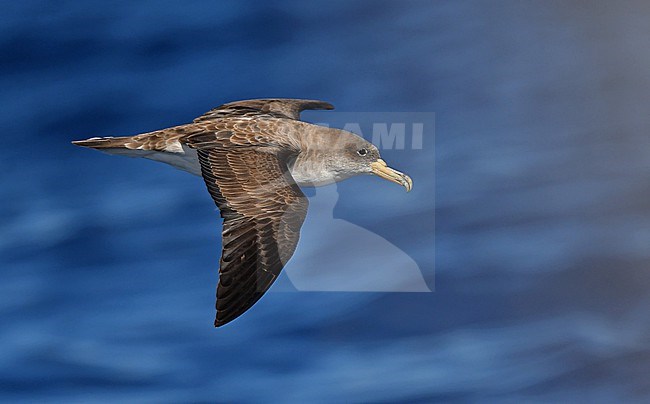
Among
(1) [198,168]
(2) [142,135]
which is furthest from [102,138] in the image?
(1) [198,168]

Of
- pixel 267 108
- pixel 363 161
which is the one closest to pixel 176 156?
pixel 267 108

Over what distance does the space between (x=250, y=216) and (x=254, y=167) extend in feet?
2.49

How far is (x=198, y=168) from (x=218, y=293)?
8.73 ft

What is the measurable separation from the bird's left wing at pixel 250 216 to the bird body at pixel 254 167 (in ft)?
0.03

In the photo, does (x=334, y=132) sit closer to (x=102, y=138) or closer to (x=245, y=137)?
(x=245, y=137)

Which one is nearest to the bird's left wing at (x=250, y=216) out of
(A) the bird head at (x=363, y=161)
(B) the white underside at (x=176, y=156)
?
(B) the white underside at (x=176, y=156)

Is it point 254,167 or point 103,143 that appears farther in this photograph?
point 103,143

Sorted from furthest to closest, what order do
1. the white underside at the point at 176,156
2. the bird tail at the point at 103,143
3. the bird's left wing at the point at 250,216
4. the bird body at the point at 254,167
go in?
the bird tail at the point at 103,143 → the white underside at the point at 176,156 → the bird body at the point at 254,167 → the bird's left wing at the point at 250,216

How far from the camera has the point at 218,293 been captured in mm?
10570

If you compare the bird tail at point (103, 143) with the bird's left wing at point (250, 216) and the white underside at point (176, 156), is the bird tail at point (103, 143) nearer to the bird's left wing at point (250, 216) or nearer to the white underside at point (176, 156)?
the white underside at point (176, 156)

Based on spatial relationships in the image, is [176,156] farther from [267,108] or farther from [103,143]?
[267,108]

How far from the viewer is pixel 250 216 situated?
1155cm

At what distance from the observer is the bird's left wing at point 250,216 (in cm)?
1070

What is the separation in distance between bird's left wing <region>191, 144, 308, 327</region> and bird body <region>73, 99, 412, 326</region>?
0.03ft
